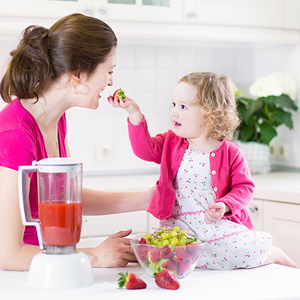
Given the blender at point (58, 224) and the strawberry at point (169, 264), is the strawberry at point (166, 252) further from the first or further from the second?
the blender at point (58, 224)

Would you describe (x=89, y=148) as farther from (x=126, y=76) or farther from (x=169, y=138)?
(x=169, y=138)

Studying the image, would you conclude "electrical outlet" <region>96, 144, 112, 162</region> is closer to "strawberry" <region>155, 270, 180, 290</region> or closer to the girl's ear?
the girl's ear

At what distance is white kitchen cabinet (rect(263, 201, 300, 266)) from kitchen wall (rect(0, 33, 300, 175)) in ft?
2.26

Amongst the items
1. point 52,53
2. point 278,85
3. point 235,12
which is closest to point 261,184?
point 278,85

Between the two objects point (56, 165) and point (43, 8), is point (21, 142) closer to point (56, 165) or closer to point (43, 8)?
point (56, 165)

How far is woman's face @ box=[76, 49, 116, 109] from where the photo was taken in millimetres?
1353

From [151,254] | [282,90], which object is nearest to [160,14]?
[282,90]

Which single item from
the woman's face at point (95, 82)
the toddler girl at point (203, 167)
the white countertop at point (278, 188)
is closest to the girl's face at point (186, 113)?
the toddler girl at point (203, 167)

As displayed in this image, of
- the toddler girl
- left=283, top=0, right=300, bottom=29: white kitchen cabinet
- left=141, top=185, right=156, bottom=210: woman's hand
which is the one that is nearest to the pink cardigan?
the toddler girl

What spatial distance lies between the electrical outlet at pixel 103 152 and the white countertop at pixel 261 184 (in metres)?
0.11

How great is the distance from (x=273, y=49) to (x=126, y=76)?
36.1 inches

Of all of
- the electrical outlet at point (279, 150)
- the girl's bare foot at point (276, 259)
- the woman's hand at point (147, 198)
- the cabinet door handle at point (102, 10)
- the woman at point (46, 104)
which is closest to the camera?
the woman at point (46, 104)

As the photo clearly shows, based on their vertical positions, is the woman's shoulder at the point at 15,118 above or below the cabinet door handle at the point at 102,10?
below

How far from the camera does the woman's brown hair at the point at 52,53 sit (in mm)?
1254
